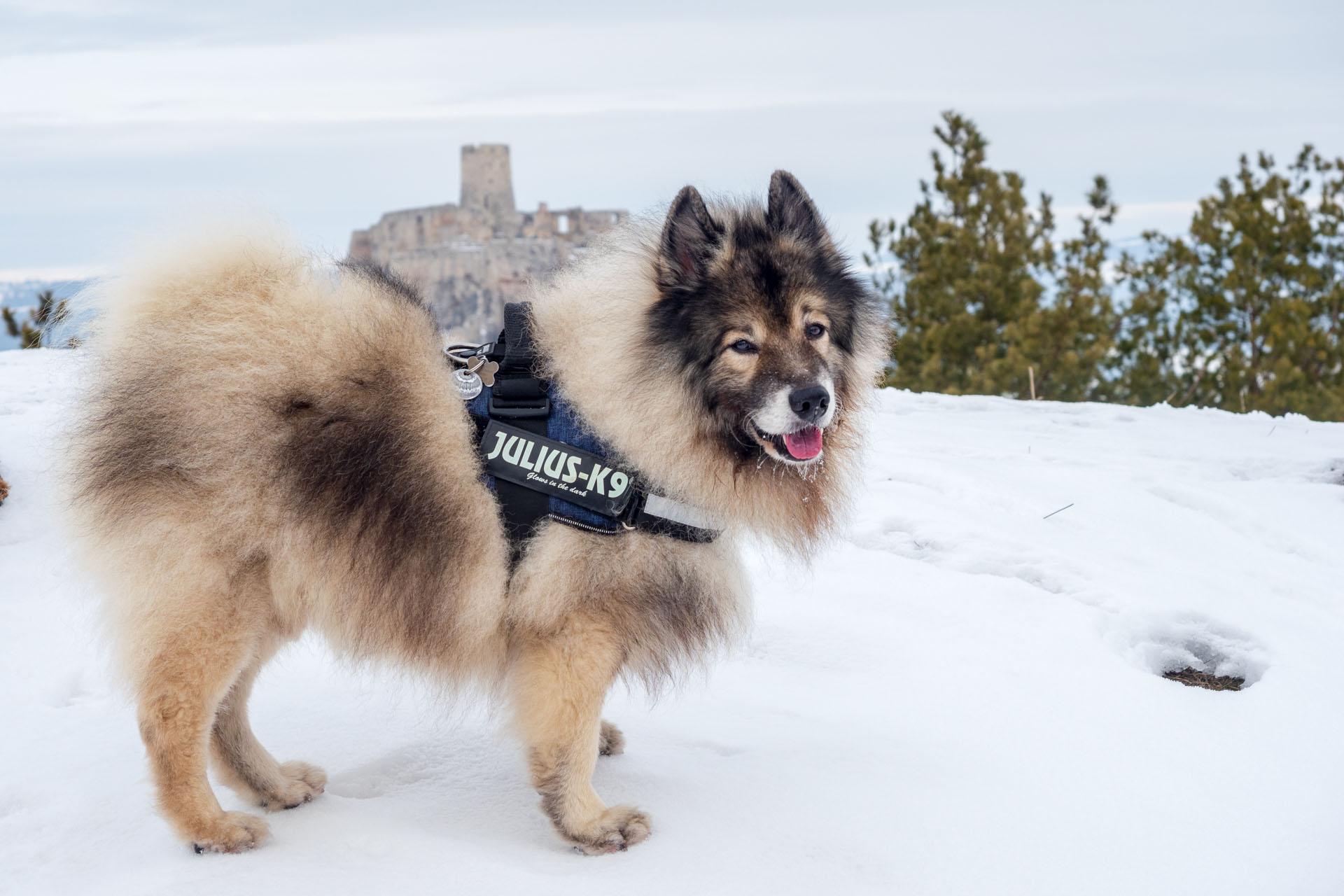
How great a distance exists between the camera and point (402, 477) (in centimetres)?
261

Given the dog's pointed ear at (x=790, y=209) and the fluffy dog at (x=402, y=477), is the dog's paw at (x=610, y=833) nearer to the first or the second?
the fluffy dog at (x=402, y=477)

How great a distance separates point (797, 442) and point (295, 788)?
1706 mm

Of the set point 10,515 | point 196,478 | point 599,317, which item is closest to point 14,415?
point 10,515

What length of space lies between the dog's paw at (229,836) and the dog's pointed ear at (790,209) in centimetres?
211

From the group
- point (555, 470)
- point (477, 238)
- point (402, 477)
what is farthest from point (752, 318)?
point (477, 238)

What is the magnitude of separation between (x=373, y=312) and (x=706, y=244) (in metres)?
0.93

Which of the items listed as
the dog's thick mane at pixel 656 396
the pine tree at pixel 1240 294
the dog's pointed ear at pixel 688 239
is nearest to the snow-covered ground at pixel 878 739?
the dog's thick mane at pixel 656 396

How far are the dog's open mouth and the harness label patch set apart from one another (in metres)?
0.39

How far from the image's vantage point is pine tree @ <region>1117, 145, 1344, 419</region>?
14.0m

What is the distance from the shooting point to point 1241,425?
6473mm

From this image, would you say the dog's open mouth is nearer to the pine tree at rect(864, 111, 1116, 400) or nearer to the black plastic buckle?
the black plastic buckle

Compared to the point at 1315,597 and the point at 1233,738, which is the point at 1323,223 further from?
the point at 1233,738

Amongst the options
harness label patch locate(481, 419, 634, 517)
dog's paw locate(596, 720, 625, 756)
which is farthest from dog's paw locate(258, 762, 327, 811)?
harness label patch locate(481, 419, 634, 517)

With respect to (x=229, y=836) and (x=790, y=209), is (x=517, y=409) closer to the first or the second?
(x=790, y=209)
